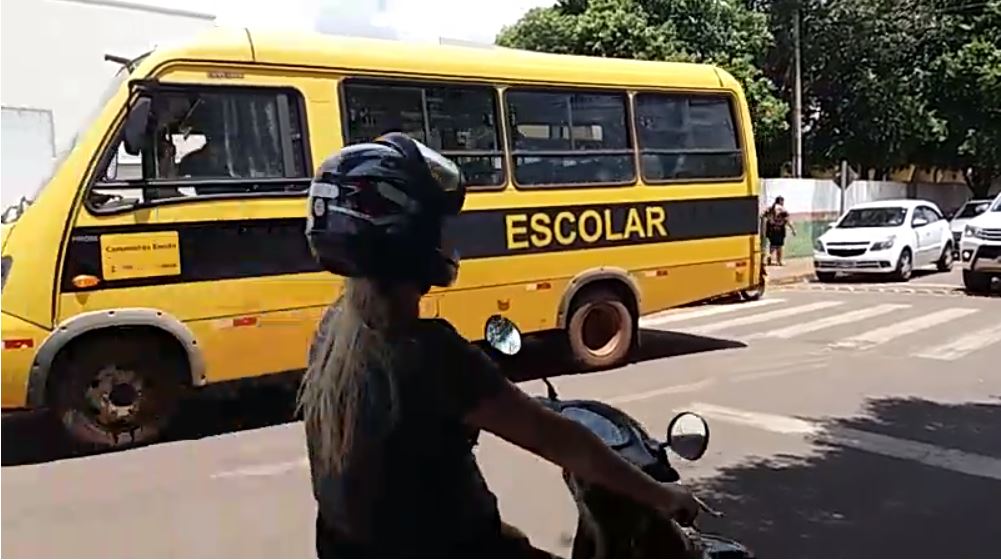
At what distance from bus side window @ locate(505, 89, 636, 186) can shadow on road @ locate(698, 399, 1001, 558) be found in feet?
11.2

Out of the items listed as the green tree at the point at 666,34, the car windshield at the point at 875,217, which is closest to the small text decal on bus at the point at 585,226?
the car windshield at the point at 875,217

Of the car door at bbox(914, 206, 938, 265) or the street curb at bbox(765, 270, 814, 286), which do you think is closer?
the street curb at bbox(765, 270, 814, 286)

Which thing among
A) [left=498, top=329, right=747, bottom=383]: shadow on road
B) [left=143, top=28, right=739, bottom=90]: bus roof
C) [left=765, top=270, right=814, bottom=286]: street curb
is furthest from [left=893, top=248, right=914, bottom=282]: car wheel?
[left=143, top=28, right=739, bottom=90]: bus roof

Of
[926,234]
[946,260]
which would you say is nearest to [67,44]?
[926,234]

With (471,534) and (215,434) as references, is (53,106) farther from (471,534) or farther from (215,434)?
(471,534)

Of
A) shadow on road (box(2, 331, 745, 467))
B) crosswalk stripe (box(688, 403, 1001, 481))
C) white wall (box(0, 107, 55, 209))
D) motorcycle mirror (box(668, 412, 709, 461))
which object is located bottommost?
crosswalk stripe (box(688, 403, 1001, 481))

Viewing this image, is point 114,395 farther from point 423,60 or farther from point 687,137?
point 687,137

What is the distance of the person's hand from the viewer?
2225 mm

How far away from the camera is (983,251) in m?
15.5

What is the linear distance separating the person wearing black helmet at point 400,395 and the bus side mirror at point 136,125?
5327 mm

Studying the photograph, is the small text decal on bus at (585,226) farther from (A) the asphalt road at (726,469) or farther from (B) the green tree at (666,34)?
(B) the green tree at (666,34)

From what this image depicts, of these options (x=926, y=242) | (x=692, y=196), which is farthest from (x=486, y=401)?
(x=926, y=242)

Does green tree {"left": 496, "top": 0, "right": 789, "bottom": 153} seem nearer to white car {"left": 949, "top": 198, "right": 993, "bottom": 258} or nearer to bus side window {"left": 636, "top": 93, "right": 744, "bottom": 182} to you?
white car {"left": 949, "top": 198, "right": 993, "bottom": 258}

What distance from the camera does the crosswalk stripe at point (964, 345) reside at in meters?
10.3
